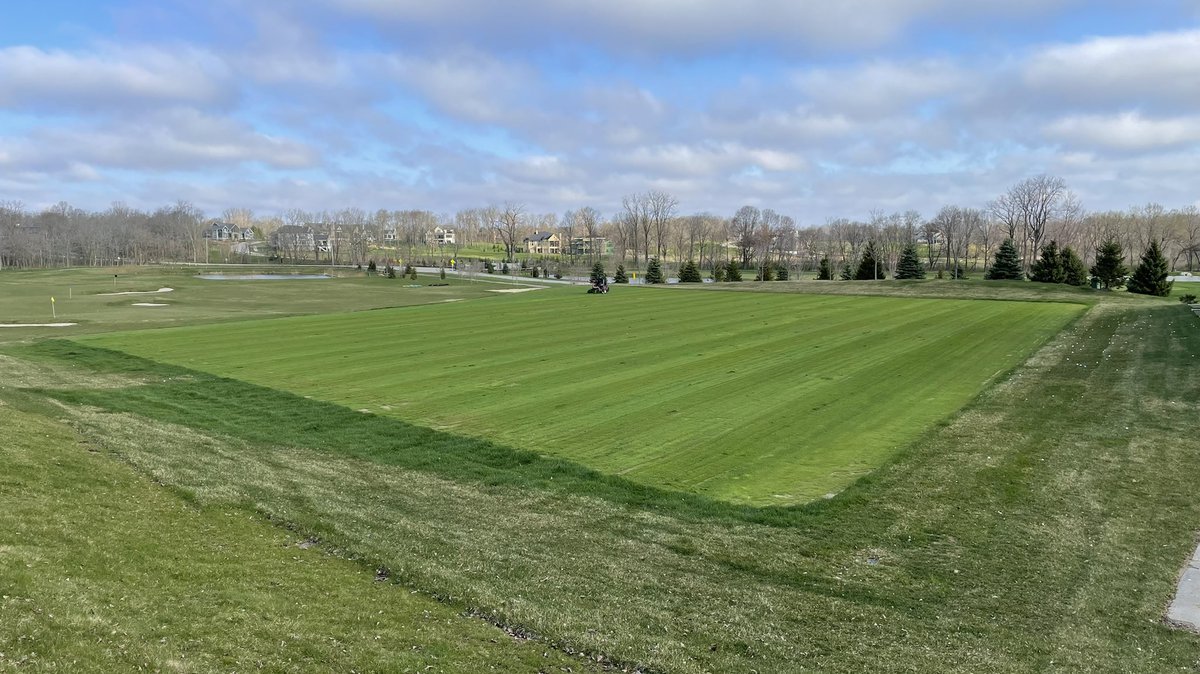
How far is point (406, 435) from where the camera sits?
17.2 m

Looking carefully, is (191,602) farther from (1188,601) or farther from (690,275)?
(690,275)

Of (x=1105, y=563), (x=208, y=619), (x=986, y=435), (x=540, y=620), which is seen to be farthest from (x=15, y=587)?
(x=986, y=435)

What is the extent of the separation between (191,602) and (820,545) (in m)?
8.43

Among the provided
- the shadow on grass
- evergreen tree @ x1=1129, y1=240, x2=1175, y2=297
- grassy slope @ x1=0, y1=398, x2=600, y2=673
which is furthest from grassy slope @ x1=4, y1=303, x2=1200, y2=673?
evergreen tree @ x1=1129, y1=240, x2=1175, y2=297

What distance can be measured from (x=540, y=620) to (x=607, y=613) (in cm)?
79

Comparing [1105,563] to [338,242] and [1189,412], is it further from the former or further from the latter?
[338,242]

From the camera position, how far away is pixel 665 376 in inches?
989

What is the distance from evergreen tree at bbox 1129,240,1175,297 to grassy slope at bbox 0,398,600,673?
268 ft

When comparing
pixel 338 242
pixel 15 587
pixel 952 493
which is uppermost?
pixel 338 242

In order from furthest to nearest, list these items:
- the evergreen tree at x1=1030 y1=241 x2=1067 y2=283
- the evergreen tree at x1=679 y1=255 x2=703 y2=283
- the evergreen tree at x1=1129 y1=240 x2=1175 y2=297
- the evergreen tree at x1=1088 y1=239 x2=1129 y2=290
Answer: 1. the evergreen tree at x1=679 y1=255 x2=703 y2=283
2. the evergreen tree at x1=1030 y1=241 x2=1067 y2=283
3. the evergreen tree at x1=1088 y1=239 x2=1129 y2=290
4. the evergreen tree at x1=1129 y1=240 x2=1175 y2=297

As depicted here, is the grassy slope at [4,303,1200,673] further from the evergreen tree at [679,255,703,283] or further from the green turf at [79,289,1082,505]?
the evergreen tree at [679,255,703,283]

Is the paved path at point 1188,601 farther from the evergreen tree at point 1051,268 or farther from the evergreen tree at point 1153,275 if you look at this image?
the evergreen tree at point 1051,268

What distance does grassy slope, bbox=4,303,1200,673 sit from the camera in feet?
24.1

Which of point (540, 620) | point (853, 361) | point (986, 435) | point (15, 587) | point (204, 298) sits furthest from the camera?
point (204, 298)
